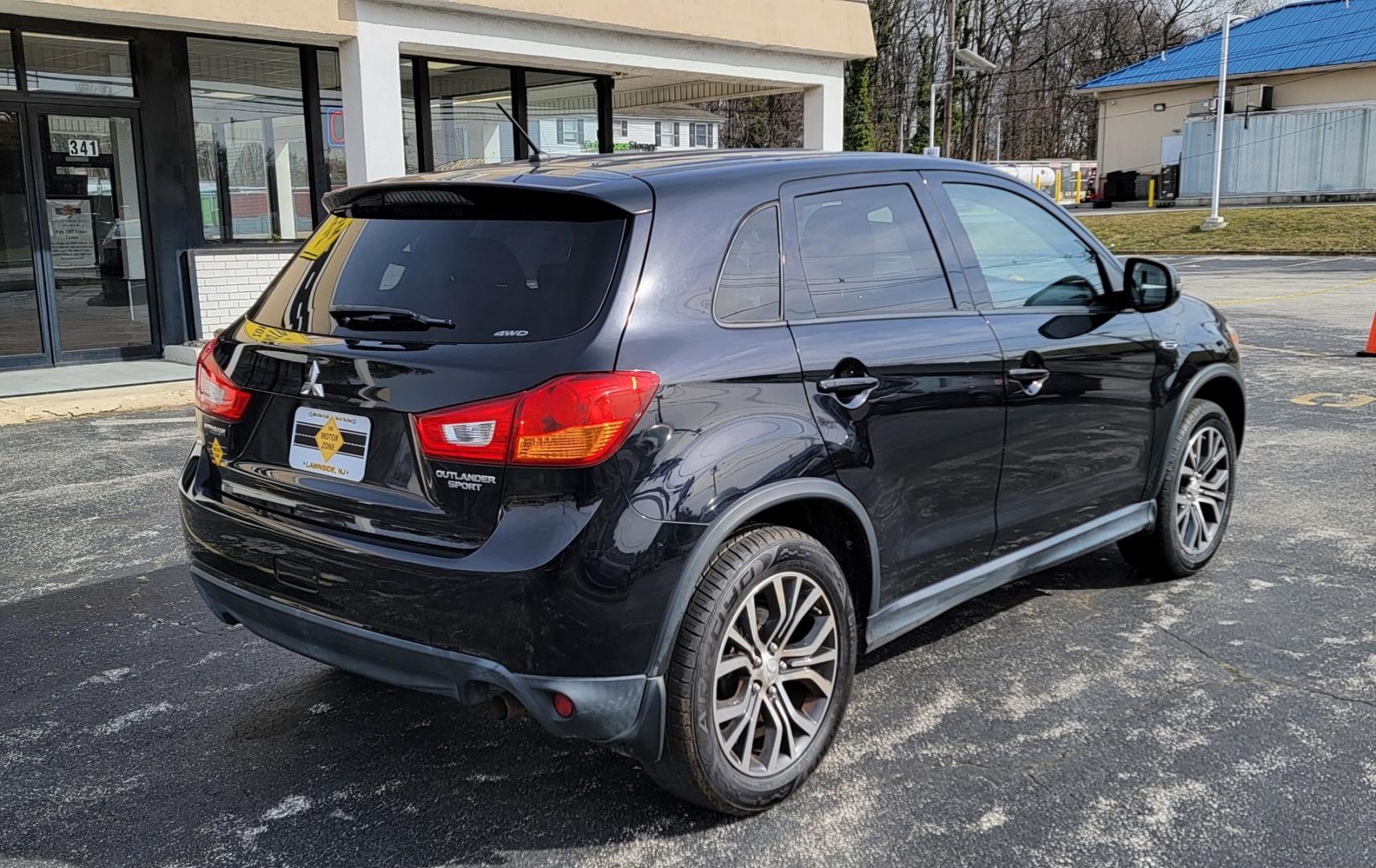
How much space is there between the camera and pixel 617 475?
9.08ft

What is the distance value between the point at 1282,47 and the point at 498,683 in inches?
1913

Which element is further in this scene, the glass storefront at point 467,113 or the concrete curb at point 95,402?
the glass storefront at point 467,113

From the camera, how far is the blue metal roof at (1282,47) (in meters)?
41.1

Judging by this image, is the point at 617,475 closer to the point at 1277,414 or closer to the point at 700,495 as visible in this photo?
the point at 700,495

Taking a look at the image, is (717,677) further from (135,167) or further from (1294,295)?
(1294,295)

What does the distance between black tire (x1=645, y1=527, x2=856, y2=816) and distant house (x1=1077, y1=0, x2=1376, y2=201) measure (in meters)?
39.5

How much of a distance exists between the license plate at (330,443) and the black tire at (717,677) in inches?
36.7

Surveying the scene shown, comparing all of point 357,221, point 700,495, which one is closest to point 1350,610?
point 700,495

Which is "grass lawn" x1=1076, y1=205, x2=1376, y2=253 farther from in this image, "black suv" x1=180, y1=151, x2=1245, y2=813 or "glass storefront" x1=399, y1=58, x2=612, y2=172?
"black suv" x1=180, y1=151, x2=1245, y2=813

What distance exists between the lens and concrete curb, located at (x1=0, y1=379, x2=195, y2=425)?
9.38 m

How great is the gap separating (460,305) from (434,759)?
140cm

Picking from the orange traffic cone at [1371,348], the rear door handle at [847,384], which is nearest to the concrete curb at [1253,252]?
the orange traffic cone at [1371,348]

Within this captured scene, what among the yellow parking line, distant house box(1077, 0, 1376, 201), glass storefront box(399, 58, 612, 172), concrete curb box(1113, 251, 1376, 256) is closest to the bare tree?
distant house box(1077, 0, 1376, 201)

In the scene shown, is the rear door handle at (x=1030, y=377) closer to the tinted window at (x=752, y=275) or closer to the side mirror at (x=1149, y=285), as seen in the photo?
the side mirror at (x=1149, y=285)
